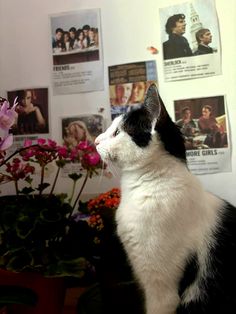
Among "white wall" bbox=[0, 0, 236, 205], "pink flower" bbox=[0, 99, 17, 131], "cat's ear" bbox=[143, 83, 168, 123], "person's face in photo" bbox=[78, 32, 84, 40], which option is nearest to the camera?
"pink flower" bbox=[0, 99, 17, 131]

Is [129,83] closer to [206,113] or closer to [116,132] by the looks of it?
[206,113]

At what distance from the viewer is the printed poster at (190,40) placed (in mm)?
1158

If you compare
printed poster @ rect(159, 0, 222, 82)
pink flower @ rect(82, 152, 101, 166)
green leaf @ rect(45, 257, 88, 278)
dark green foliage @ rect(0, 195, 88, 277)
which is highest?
printed poster @ rect(159, 0, 222, 82)

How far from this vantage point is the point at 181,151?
90cm

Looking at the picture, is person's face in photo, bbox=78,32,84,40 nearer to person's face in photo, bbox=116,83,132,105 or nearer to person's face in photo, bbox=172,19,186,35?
person's face in photo, bbox=116,83,132,105

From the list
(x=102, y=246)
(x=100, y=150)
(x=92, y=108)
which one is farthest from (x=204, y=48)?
(x=102, y=246)

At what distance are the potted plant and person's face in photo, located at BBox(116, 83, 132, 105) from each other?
1.10ft

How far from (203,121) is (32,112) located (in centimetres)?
58

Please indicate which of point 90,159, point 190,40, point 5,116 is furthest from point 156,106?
point 190,40

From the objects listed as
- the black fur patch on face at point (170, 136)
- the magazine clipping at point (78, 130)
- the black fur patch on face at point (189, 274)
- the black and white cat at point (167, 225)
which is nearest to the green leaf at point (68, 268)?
the black and white cat at point (167, 225)

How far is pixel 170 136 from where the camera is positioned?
88cm

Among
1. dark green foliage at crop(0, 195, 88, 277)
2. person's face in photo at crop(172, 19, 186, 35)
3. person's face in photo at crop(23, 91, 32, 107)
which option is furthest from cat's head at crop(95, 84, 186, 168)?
person's face in photo at crop(23, 91, 32, 107)

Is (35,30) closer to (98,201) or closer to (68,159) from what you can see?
(68,159)

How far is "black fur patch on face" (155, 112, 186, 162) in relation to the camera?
86 cm
